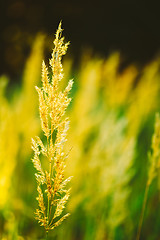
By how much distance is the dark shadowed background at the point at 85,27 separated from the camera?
791cm

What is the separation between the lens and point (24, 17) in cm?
809

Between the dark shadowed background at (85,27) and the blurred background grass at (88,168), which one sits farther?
the dark shadowed background at (85,27)

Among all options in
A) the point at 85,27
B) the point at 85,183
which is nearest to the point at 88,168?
the point at 85,183

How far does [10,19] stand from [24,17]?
47 centimetres

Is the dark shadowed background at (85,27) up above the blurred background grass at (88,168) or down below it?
above

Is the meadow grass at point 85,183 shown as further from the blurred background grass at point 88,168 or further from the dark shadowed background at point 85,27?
the dark shadowed background at point 85,27

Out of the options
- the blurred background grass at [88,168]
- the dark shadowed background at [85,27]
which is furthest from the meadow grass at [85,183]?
the dark shadowed background at [85,27]

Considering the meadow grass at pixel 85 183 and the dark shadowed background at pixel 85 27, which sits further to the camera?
the dark shadowed background at pixel 85 27

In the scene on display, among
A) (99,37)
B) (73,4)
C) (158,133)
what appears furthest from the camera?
(99,37)

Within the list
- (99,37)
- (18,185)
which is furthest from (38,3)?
(18,185)

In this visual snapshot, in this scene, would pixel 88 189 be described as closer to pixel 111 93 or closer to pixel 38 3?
pixel 111 93

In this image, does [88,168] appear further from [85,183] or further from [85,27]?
[85,27]

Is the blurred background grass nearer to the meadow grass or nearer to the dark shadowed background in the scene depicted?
the meadow grass

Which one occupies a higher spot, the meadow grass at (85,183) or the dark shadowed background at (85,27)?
the dark shadowed background at (85,27)
